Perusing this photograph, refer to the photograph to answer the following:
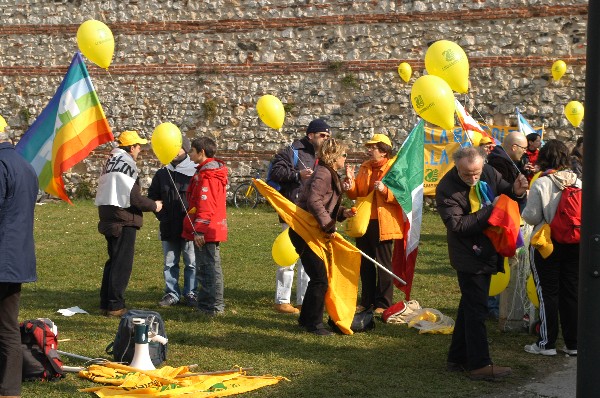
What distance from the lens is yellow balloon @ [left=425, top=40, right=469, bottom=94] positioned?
9.88 meters

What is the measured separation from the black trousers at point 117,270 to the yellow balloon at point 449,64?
3.62 meters

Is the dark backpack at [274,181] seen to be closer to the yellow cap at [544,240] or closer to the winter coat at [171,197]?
the winter coat at [171,197]

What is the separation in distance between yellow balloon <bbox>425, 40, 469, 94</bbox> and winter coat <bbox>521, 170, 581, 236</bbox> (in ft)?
7.14

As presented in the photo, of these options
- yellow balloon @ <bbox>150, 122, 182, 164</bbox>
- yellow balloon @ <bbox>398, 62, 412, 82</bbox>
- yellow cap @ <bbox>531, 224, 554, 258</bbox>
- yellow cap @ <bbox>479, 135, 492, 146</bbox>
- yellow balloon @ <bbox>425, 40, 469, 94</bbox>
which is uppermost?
yellow balloon @ <bbox>398, 62, 412, 82</bbox>

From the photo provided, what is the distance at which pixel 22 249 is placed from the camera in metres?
6.54

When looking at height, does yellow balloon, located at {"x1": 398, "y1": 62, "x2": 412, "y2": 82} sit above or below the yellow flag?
above

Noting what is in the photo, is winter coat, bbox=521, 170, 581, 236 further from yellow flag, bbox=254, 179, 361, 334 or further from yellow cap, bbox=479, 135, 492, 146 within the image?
yellow cap, bbox=479, 135, 492, 146

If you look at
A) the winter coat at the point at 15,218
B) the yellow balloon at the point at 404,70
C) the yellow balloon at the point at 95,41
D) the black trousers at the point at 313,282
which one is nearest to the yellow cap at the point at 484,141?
the black trousers at the point at 313,282

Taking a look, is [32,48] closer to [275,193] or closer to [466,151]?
[275,193]

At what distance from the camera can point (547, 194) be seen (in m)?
8.09

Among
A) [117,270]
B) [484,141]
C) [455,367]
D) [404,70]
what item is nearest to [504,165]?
[484,141]

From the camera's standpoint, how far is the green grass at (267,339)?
721cm

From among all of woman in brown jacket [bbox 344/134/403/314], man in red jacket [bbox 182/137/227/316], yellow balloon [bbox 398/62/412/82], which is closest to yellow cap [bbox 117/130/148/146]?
man in red jacket [bbox 182/137/227/316]

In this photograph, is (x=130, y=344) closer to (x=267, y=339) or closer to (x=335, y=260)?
(x=267, y=339)
